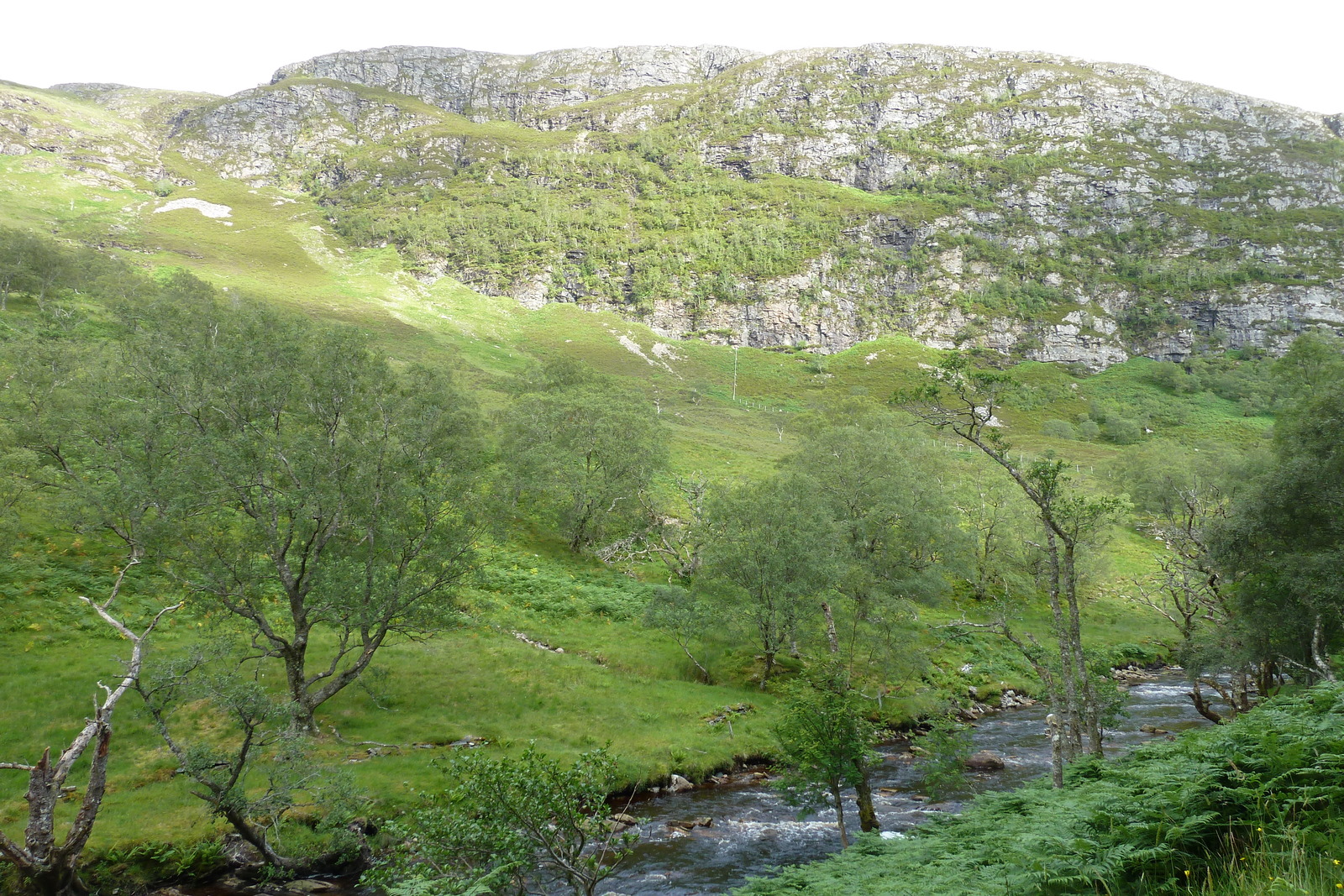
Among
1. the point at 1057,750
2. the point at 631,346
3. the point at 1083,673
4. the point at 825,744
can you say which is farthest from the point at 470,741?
the point at 631,346

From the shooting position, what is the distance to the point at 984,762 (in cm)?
2797

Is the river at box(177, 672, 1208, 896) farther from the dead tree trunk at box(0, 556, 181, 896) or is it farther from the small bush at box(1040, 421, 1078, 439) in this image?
the small bush at box(1040, 421, 1078, 439)

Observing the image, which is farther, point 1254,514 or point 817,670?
point 1254,514

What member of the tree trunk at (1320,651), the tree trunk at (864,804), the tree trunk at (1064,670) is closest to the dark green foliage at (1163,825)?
the tree trunk at (1064,670)

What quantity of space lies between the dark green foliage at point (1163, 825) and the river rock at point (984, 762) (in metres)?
16.4

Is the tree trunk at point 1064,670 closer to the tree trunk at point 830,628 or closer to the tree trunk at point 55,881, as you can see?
the tree trunk at point 830,628

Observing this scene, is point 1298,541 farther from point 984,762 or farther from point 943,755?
point 943,755

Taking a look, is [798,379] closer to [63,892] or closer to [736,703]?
[736,703]

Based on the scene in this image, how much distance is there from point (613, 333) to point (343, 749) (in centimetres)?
17173

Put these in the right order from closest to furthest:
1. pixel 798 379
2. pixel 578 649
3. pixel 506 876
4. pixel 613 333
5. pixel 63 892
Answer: pixel 506 876 → pixel 63 892 → pixel 578 649 → pixel 798 379 → pixel 613 333

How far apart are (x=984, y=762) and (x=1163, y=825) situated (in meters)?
22.9

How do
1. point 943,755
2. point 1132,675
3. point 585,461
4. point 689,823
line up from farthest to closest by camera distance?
point 585,461
point 1132,675
point 689,823
point 943,755

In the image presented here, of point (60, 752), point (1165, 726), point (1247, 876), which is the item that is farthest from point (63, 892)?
point (1165, 726)

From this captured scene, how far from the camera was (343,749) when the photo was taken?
24.0 m
